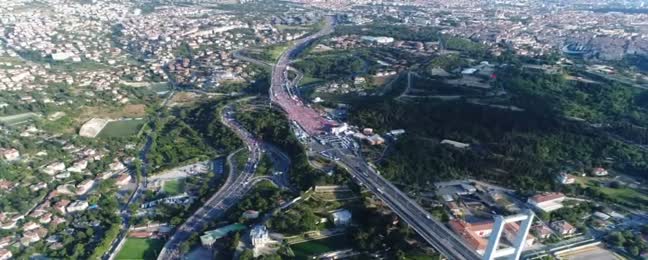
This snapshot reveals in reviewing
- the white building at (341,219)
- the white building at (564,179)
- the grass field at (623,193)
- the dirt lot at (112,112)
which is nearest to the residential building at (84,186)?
the dirt lot at (112,112)

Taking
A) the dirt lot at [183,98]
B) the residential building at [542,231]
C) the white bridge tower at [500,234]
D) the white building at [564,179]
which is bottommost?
the dirt lot at [183,98]

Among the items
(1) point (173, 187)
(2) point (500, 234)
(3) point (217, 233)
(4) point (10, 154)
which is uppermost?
(2) point (500, 234)

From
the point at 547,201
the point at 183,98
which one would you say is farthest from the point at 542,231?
the point at 183,98

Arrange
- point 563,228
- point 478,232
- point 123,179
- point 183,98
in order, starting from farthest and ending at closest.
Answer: point 183,98
point 123,179
point 563,228
point 478,232

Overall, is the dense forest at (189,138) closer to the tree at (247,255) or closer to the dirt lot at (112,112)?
the dirt lot at (112,112)

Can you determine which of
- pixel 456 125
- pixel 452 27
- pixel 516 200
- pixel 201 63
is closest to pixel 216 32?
pixel 201 63

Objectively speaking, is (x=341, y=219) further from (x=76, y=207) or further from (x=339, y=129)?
(x=76, y=207)

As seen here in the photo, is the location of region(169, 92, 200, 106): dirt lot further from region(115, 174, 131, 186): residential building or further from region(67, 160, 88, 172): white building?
Answer: region(115, 174, 131, 186): residential building
